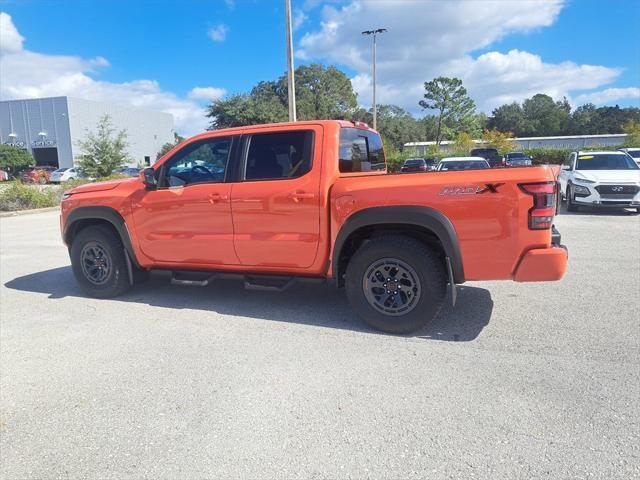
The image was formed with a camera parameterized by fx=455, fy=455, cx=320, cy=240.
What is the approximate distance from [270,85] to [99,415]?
75.4m

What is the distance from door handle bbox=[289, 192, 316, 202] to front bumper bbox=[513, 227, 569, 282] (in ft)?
6.20

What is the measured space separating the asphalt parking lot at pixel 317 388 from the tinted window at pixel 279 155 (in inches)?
57.9

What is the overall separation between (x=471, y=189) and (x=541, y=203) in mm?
546

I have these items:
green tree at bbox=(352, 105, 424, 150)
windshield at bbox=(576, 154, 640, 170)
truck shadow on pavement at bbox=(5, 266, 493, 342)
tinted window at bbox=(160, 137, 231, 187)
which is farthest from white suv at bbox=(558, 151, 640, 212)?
green tree at bbox=(352, 105, 424, 150)

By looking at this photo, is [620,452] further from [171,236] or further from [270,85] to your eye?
[270,85]

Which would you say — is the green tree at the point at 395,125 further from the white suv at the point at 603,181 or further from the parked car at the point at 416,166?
the white suv at the point at 603,181

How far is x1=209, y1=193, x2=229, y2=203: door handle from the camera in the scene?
4621 millimetres

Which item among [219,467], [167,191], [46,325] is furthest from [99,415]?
[167,191]

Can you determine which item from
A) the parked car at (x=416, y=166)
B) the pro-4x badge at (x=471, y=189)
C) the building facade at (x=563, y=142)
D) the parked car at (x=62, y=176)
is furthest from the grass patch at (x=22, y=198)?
the building facade at (x=563, y=142)

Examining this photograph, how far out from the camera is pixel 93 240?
5.47 metres

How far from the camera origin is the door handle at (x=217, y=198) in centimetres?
462

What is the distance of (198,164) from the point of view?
193 inches

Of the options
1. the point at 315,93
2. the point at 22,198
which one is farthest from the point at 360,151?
the point at 315,93

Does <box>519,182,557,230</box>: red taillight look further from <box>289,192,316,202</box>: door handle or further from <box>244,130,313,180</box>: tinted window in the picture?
<box>244,130,313,180</box>: tinted window
